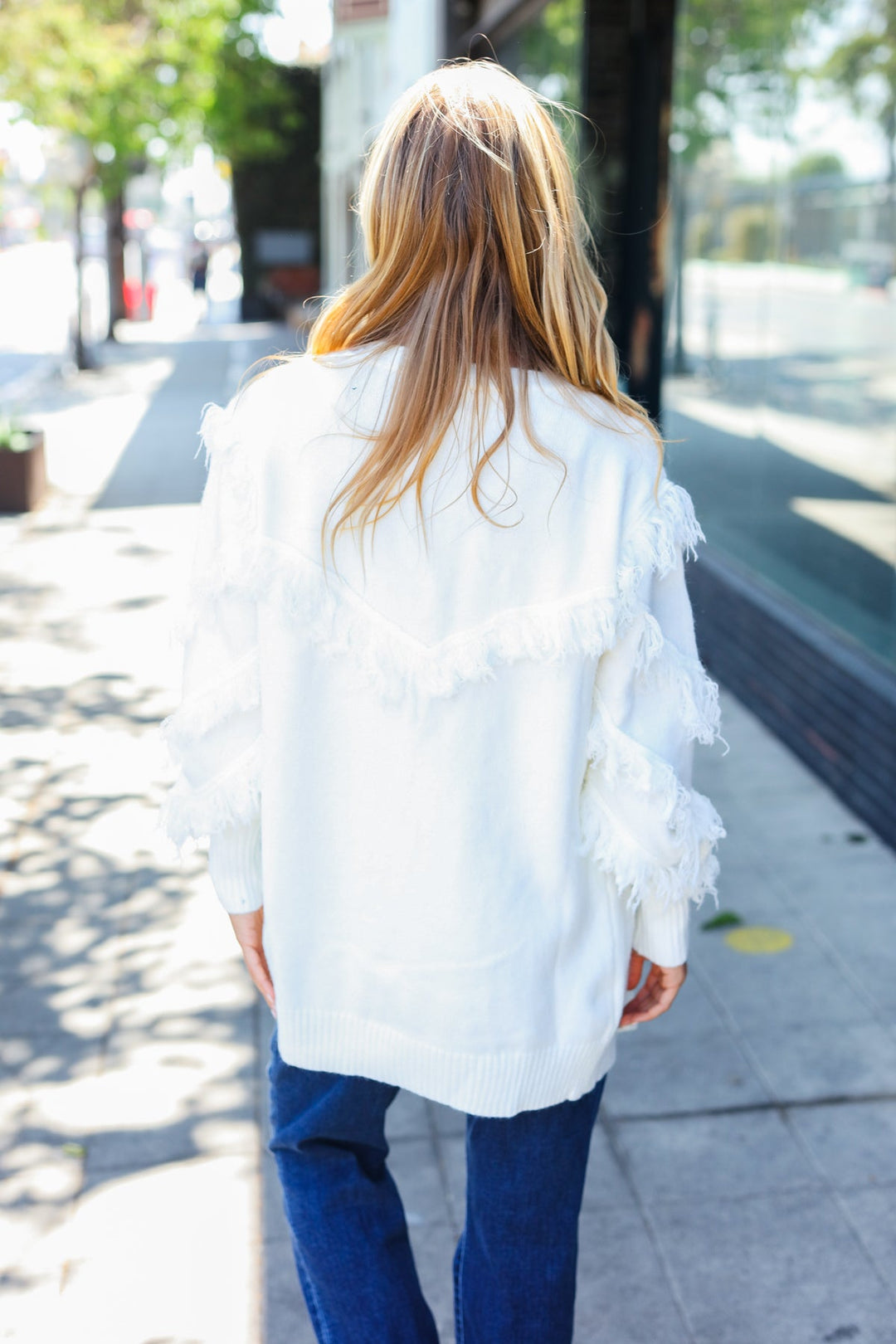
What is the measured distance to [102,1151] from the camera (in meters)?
3.08

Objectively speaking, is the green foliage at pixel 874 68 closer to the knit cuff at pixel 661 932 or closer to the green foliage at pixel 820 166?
the green foliage at pixel 820 166

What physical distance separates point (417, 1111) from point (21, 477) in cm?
770

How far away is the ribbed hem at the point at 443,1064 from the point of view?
67.6 inches

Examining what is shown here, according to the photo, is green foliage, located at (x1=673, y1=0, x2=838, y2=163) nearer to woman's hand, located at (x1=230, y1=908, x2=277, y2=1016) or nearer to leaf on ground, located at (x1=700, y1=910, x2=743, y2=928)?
leaf on ground, located at (x1=700, y1=910, x2=743, y2=928)

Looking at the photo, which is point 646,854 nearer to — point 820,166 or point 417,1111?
point 417,1111

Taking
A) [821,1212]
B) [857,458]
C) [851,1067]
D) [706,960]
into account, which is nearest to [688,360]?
[857,458]

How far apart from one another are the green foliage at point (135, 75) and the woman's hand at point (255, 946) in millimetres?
Result: 10031

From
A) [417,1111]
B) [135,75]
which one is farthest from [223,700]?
[135,75]

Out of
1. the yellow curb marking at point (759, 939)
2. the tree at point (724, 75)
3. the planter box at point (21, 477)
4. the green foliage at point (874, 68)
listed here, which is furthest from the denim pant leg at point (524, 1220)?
the planter box at point (21, 477)

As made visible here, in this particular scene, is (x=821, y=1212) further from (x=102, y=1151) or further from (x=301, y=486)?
(x=301, y=486)

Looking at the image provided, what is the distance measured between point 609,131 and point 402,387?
20.4ft

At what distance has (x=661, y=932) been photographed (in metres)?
1.83

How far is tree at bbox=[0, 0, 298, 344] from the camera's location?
1112 cm

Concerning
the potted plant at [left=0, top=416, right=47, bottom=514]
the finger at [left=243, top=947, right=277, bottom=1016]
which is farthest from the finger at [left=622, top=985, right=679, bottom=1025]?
the potted plant at [left=0, top=416, right=47, bottom=514]
